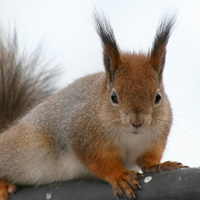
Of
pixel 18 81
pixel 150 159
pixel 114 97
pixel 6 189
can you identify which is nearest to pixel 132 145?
pixel 150 159

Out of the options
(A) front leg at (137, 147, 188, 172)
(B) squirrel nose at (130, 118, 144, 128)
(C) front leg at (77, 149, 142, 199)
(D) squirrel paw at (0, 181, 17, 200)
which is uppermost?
(B) squirrel nose at (130, 118, 144, 128)

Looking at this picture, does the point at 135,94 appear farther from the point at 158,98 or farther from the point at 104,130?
the point at 104,130

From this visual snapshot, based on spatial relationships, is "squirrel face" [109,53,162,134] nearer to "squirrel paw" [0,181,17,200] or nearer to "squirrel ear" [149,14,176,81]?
"squirrel ear" [149,14,176,81]

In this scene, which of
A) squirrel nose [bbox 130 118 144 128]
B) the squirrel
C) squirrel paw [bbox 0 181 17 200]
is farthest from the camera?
squirrel paw [bbox 0 181 17 200]

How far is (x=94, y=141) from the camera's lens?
1.78m

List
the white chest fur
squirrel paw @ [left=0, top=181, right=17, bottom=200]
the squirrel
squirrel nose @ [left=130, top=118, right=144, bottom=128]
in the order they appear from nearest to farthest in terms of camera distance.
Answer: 1. squirrel nose @ [left=130, top=118, right=144, bottom=128]
2. the squirrel
3. the white chest fur
4. squirrel paw @ [left=0, top=181, right=17, bottom=200]

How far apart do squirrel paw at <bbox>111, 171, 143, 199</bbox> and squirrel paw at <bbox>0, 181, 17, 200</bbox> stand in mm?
518

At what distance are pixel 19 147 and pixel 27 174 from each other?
0.13 metres

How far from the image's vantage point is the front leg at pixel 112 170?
159cm

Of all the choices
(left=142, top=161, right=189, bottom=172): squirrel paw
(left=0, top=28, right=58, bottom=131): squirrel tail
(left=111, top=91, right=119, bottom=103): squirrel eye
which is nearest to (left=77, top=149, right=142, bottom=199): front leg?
(left=142, top=161, right=189, bottom=172): squirrel paw

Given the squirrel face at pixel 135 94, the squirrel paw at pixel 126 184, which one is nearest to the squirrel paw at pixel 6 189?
the squirrel paw at pixel 126 184

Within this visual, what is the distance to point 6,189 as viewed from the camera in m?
1.90

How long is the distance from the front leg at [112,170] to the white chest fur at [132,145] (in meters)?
0.05

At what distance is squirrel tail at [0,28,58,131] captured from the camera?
7.95 ft
